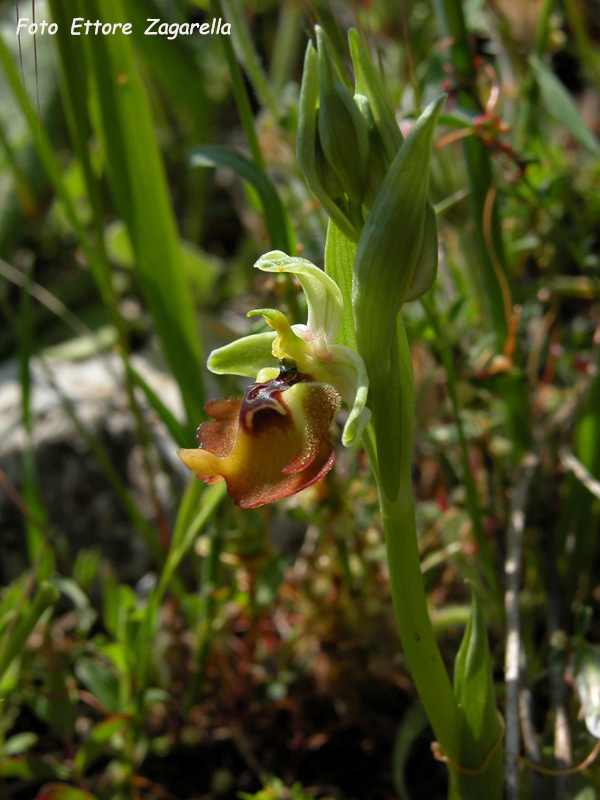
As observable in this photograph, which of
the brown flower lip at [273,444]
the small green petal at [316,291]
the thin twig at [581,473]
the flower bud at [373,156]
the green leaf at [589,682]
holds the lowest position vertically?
the green leaf at [589,682]

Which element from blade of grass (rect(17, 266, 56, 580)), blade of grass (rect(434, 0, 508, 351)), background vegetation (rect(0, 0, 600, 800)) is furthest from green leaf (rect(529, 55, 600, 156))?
blade of grass (rect(17, 266, 56, 580))

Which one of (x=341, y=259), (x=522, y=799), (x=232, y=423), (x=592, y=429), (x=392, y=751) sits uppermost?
(x=341, y=259)

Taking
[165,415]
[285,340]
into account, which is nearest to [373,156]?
[285,340]

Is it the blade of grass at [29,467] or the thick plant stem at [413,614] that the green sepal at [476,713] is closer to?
the thick plant stem at [413,614]

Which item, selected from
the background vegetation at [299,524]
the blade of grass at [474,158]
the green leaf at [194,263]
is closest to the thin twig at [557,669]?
the background vegetation at [299,524]

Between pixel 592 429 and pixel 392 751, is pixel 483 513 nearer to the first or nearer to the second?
pixel 592 429

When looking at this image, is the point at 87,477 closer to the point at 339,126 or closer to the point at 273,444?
the point at 273,444

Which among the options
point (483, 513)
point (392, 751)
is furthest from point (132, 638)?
point (483, 513)
